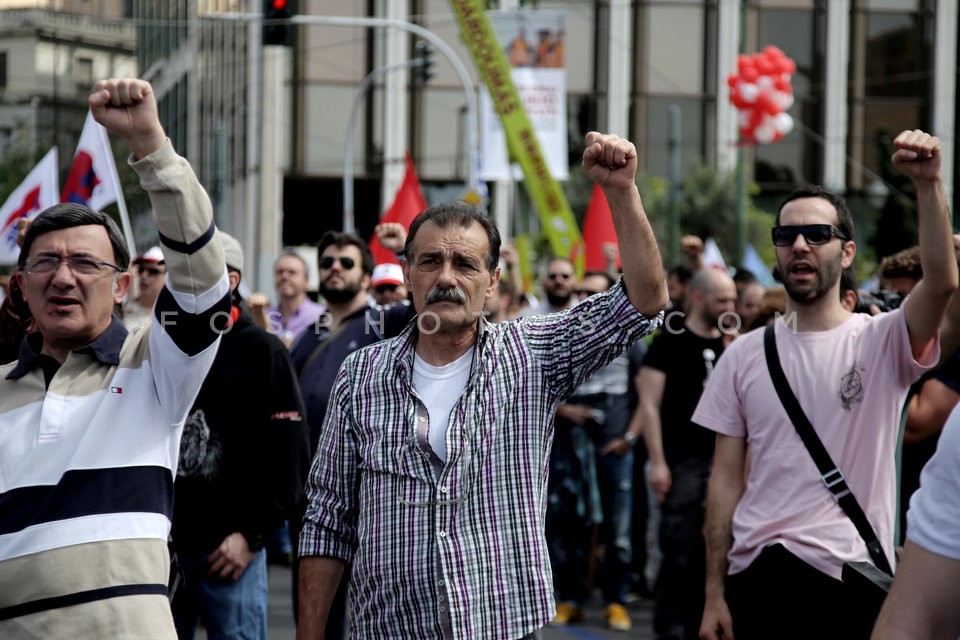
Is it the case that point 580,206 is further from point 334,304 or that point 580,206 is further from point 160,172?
point 160,172

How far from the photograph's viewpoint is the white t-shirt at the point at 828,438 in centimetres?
429

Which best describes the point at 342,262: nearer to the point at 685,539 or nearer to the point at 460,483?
the point at 685,539

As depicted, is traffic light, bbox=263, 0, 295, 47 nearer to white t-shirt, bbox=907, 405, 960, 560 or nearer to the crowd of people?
the crowd of people

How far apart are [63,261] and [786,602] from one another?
8.26ft

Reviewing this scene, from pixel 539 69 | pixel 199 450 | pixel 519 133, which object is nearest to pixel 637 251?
pixel 199 450

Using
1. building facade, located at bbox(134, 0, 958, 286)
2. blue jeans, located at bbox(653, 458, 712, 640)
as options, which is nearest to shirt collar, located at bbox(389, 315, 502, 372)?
blue jeans, located at bbox(653, 458, 712, 640)

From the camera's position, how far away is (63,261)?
10.9 feet

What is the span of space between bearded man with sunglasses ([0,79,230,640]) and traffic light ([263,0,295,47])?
11966mm

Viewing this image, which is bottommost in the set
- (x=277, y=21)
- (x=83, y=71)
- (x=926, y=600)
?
(x=926, y=600)

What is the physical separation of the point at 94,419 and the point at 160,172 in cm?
61

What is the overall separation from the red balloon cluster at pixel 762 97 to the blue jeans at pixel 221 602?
1205 centimetres

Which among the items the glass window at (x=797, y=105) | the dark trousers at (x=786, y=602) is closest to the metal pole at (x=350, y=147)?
the glass window at (x=797, y=105)

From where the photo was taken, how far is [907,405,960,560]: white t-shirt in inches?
80.8

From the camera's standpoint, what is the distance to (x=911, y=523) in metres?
2.12
